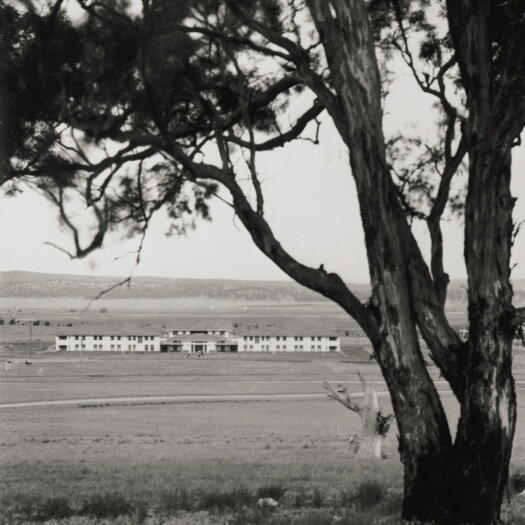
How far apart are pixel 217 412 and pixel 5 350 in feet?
251

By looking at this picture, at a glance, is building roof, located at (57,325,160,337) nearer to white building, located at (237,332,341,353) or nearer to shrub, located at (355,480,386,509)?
white building, located at (237,332,341,353)

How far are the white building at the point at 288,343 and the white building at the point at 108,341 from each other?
40.3 ft

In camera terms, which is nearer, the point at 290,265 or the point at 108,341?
the point at 290,265

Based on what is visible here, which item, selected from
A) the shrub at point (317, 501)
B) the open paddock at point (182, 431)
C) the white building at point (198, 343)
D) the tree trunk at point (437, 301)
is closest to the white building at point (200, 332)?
the white building at point (198, 343)

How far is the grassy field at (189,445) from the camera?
670 cm

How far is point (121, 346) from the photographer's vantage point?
385 ft

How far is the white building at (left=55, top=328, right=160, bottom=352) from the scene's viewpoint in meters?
116

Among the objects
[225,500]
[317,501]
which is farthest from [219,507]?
[317,501]

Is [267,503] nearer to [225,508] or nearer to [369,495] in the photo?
[225,508]

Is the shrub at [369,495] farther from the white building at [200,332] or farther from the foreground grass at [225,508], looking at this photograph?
the white building at [200,332]

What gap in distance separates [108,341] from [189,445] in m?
92.2

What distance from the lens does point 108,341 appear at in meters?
117

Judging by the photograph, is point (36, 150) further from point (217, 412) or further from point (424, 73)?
point (217, 412)

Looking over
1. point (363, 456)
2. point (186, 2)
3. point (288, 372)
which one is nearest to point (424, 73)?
point (186, 2)
